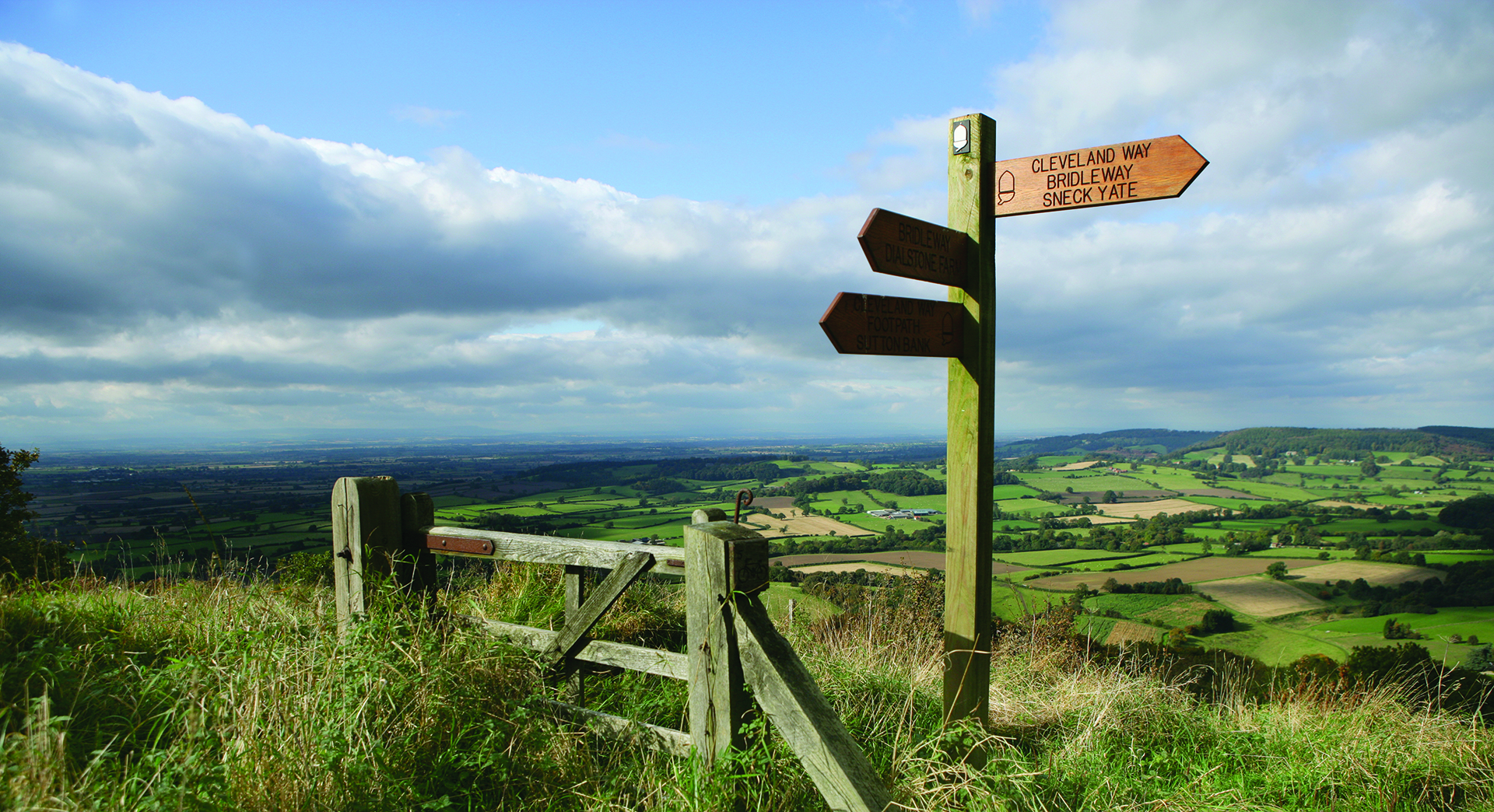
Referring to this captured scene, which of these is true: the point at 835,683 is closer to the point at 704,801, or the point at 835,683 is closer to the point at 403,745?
the point at 704,801

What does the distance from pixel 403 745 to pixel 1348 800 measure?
5.20 meters

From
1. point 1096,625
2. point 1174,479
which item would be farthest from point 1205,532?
point 1096,625

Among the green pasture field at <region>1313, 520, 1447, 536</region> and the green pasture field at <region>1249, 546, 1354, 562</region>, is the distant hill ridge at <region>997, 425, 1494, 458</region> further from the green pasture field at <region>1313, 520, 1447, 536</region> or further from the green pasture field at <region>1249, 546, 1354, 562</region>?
the green pasture field at <region>1249, 546, 1354, 562</region>

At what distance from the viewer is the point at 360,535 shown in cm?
450

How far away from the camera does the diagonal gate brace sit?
3.92 metres

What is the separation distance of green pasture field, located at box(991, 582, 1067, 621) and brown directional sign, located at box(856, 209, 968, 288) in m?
5.53

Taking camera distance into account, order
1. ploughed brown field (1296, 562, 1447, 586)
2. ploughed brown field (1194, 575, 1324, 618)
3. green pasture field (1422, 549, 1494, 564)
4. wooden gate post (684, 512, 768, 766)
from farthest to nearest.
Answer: green pasture field (1422, 549, 1494, 564) < ploughed brown field (1296, 562, 1447, 586) < ploughed brown field (1194, 575, 1324, 618) < wooden gate post (684, 512, 768, 766)

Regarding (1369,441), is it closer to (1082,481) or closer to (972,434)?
(1082,481)

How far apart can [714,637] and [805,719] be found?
55 cm

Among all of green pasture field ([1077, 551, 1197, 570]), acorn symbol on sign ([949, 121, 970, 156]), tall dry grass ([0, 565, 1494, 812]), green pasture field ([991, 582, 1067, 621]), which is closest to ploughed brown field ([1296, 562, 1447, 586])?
green pasture field ([1077, 551, 1197, 570])

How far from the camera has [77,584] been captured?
18.3 ft

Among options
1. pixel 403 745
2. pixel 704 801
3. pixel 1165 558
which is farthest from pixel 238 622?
pixel 1165 558

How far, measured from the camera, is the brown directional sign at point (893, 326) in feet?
11.6

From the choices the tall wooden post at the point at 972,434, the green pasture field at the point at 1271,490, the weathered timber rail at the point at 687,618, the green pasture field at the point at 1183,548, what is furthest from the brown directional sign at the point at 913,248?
the green pasture field at the point at 1271,490
